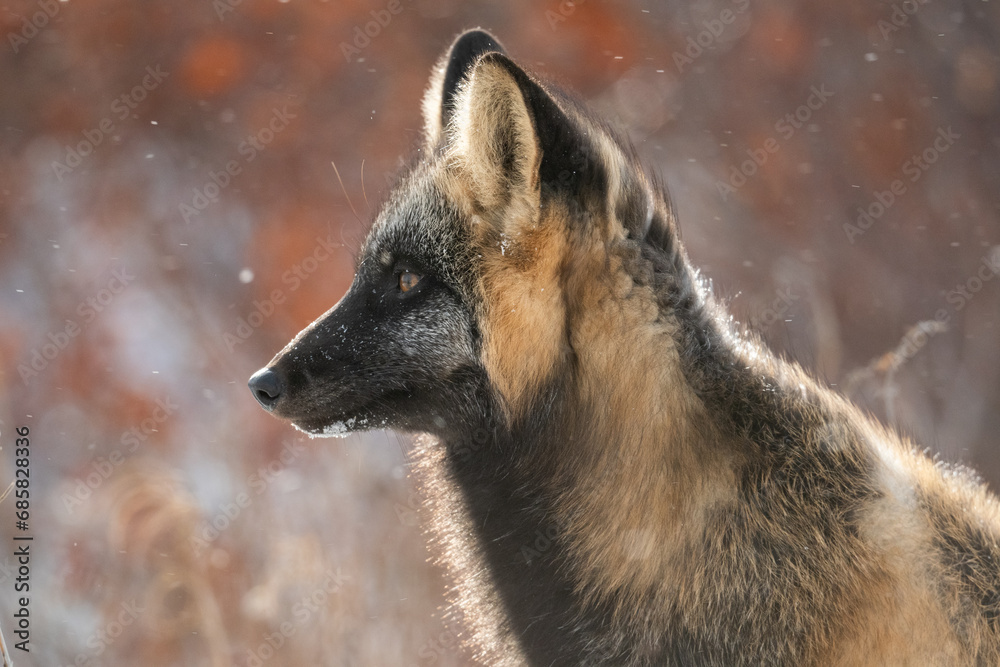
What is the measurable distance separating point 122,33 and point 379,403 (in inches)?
315

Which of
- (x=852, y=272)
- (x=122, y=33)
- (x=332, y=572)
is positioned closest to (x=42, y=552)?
(x=332, y=572)

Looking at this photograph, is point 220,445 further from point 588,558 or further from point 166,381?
point 588,558

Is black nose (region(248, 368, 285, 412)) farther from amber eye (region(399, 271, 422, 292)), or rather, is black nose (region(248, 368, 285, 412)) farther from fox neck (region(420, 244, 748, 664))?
fox neck (region(420, 244, 748, 664))

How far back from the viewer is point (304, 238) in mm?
9188

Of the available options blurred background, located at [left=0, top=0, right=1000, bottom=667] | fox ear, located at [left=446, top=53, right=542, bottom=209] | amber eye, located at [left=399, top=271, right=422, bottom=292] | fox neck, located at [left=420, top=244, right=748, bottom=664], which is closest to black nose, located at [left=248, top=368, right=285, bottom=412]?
amber eye, located at [left=399, top=271, right=422, bottom=292]

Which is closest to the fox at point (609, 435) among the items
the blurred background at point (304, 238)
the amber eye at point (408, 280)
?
the amber eye at point (408, 280)

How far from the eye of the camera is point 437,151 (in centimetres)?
312

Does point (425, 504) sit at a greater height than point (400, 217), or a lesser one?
lesser

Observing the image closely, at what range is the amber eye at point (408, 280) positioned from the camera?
8.96 ft

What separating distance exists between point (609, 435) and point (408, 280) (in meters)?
0.89

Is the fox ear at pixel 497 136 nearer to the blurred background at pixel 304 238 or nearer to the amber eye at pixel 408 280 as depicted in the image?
the amber eye at pixel 408 280

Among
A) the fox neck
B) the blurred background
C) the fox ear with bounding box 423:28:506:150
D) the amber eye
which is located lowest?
the blurred background

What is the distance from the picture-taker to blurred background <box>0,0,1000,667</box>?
634 centimetres

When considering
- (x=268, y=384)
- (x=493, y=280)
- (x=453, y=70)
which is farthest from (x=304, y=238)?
(x=493, y=280)
